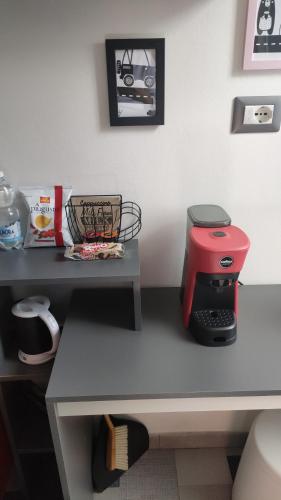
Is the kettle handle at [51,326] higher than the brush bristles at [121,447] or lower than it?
higher

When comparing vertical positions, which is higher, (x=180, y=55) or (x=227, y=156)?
(x=180, y=55)

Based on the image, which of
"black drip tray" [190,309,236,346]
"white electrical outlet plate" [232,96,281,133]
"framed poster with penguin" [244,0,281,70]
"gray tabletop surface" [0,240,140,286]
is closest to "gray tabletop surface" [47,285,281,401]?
"black drip tray" [190,309,236,346]

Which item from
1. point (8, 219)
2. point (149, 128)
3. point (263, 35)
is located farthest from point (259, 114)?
point (8, 219)

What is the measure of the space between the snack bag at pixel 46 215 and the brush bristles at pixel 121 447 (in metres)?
0.86

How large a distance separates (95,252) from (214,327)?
404mm

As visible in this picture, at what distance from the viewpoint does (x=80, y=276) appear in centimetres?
89

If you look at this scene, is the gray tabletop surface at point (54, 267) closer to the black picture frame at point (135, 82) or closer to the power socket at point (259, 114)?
the black picture frame at point (135, 82)

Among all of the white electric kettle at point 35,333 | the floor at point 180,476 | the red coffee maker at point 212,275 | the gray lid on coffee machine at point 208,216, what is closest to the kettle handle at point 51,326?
the white electric kettle at point 35,333

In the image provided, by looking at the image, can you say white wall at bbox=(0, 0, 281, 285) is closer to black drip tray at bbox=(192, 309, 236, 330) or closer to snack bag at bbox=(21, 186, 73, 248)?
snack bag at bbox=(21, 186, 73, 248)

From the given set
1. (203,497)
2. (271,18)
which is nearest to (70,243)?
(271,18)

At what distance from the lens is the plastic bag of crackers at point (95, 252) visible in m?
0.98

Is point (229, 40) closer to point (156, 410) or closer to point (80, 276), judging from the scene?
point (80, 276)

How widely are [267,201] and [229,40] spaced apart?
1.63ft

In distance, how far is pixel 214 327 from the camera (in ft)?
2.95
